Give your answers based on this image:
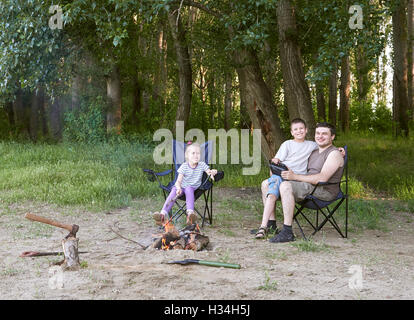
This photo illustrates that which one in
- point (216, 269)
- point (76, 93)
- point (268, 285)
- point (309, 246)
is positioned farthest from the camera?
point (76, 93)

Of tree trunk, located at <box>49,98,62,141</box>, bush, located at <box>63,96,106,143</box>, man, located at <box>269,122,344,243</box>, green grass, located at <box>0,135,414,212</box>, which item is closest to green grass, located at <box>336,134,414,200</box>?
green grass, located at <box>0,135,414,212</box>

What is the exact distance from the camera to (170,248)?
14.8ft

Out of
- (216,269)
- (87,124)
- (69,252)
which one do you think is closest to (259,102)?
(216,269)

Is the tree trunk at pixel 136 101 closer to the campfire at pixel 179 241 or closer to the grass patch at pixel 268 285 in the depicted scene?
the campfire at pixel 179 241

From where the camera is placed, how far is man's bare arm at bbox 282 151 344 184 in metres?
4.89

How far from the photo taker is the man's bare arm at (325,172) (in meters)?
4.89

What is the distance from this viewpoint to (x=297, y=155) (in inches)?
202

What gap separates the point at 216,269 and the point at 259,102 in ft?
16.6

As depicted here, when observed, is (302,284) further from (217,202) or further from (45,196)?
(45,196)

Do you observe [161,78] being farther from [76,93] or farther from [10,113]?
[76,93]

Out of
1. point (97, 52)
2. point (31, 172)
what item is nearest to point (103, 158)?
point (31, 172)

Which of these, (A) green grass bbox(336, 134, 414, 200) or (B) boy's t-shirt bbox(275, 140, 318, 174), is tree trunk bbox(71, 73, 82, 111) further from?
Answer: (B) boy's t-shirt bbox(275, 140, 318, 174)

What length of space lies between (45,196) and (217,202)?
2400 millimetres
